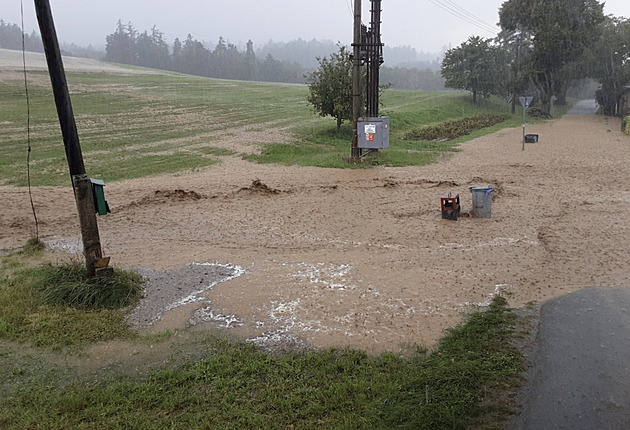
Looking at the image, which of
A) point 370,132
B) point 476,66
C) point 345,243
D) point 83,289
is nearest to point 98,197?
point 83,289

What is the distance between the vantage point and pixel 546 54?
45844 mm

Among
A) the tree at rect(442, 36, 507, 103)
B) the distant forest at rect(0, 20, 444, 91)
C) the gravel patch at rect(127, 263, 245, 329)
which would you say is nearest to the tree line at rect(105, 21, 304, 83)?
the distant forest at rect(0, 20, 444, 91)

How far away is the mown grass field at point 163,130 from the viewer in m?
19.5

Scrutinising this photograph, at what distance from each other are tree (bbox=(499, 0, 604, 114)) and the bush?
6229mm

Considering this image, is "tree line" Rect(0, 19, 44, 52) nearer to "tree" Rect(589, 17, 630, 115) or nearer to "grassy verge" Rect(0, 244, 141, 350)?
"tree" Rect(589, 17, 630, 115)

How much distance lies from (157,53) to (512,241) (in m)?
155

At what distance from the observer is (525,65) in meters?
47.8

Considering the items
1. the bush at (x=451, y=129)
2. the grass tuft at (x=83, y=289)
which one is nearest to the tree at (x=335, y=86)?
the bush at (x=451, y=129)

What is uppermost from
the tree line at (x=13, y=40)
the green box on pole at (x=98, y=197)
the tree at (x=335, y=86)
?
the tree line at (x=13, y=40)

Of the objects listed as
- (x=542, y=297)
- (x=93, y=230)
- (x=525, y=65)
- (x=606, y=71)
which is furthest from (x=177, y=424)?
(x=606, y=71)

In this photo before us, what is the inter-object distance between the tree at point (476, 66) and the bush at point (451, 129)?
300 inches

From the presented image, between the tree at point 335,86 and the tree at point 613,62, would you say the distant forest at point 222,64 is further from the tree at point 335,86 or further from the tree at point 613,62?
the tree at point 335,86

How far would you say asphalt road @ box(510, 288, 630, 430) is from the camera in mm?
4883

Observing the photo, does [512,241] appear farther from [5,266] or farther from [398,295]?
[5,266]
